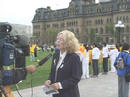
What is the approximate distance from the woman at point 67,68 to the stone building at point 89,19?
67.1m

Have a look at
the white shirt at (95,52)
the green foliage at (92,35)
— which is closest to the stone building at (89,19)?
the green foliage at (92,35)

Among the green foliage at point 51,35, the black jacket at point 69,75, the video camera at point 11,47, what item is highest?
the video camera at point 11,47

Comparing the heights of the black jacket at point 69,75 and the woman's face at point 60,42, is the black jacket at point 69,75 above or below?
below

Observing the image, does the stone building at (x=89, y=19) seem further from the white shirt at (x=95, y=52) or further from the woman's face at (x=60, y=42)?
the woman's face at (x=60, y=42)

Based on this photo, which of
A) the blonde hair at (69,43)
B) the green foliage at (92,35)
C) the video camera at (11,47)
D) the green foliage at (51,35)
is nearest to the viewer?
the video camera at (11,47)

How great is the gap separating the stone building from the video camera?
6749 centimetres

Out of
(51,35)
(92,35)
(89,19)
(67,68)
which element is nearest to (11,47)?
(67,68)

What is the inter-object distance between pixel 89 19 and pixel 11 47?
86.7 metres

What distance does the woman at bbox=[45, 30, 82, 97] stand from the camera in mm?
3714

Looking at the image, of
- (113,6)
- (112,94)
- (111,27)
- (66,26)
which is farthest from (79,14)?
(112,94)

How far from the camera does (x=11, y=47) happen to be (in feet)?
11.3

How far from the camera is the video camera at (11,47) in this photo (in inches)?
136

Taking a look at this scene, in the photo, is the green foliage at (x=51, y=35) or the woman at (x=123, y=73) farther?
the green foliage at (x=51, y=35)

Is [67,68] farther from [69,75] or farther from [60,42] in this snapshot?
[60,42]
